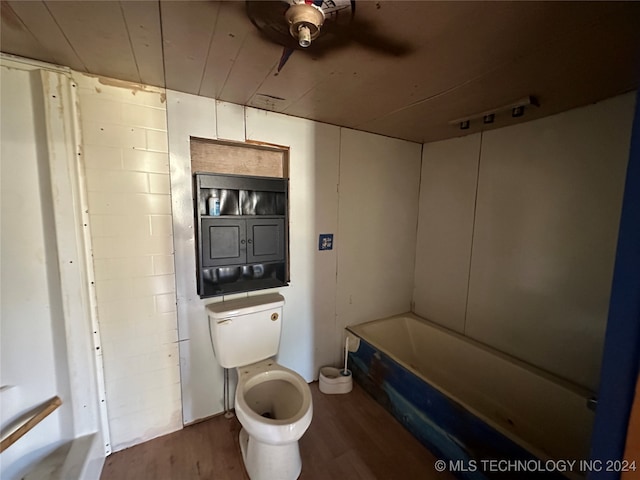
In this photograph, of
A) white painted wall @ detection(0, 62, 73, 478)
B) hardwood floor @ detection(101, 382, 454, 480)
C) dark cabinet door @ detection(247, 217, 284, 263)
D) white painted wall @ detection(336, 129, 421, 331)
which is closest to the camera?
white painted wall @ detection(0, 62, 73, 478)

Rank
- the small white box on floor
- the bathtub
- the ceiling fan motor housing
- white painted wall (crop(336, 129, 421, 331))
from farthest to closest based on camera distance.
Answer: white painted wall (crop(336, 129, 421, 331)), the small white box on floor, the bathtub, the ceiling fan motor housing

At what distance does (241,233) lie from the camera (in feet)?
5.79

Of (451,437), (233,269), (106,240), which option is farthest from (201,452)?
(451,437)

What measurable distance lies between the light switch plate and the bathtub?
74 cm

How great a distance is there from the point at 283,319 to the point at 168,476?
3.33 ft

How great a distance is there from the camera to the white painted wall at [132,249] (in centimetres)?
137

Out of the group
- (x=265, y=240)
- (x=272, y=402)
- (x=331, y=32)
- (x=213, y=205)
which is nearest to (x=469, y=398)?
(x=272, y=402)

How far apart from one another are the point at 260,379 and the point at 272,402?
0.19 metres

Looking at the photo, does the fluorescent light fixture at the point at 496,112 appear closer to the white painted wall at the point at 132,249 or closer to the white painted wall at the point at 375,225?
the white painted wall at the point at 375,225

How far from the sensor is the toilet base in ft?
4.42

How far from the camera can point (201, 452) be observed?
155 centimetres

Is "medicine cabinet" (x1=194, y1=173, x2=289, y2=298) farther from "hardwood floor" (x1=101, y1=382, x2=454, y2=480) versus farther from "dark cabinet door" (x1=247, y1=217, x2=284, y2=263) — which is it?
"hardwood floor" (x1=101, y1=382, x2=454, y2=480)

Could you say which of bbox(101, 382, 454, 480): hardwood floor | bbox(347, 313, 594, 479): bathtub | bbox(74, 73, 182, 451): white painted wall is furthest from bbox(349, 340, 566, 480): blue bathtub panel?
bbox(74, 73, 182, 451): white painted wall

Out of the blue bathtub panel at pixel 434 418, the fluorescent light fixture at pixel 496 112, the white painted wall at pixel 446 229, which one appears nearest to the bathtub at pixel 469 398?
the blue bathtub panel at pixel 434 418
